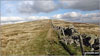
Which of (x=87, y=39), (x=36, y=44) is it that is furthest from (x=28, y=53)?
(x=87, y=39)

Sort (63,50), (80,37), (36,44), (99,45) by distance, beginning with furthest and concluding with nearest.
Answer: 1. (36,44)
2. (80,37)
3. (63,50)
4. (99,45)

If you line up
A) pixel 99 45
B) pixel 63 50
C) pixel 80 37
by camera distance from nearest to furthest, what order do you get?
1. pixel 99 45
2. pixel 63 50
3. pixel 80 37

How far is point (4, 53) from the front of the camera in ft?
125

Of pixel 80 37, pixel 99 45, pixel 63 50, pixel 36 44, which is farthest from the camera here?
pixel 36 44

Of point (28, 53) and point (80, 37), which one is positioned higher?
point (80, 37)

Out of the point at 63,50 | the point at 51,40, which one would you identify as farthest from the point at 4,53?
the point at 63,50

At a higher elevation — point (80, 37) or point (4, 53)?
point (80, 37)

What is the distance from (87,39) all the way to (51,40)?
10575 millimetres

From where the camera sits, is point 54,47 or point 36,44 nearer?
point 54,47

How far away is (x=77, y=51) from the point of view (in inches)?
1227

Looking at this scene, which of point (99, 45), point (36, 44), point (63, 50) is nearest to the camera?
point (99, 45)

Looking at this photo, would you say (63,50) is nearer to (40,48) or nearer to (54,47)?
(54,47)

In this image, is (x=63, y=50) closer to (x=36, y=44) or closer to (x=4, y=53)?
(x=36, y=44)

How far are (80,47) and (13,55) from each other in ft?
53.2
